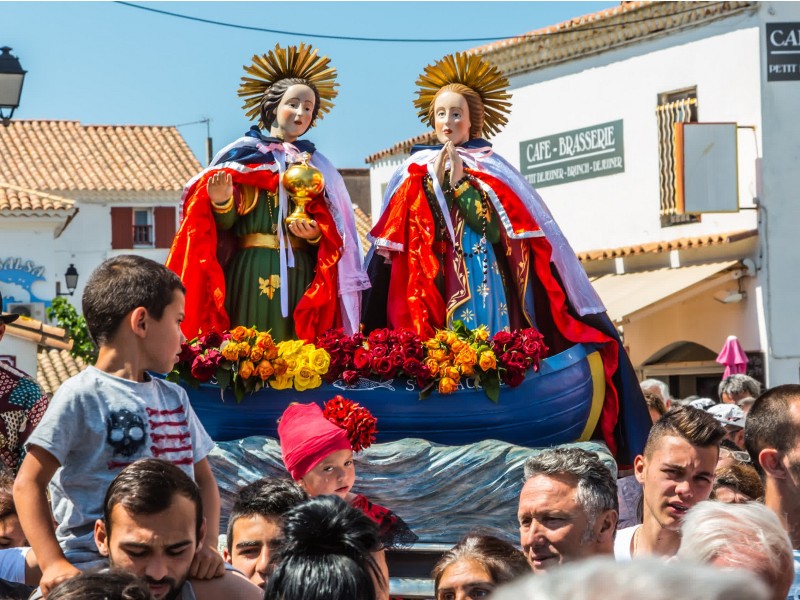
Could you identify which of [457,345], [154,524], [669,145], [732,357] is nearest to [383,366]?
[457,345]

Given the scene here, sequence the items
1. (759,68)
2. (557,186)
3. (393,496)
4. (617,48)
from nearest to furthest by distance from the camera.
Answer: (393,496) < (759,68) < (617,48) < (557,186)

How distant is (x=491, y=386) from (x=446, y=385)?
0.23 meters

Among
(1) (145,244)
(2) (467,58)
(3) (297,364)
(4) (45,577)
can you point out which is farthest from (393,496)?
(1) (145,244)

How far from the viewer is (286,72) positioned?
733 cm

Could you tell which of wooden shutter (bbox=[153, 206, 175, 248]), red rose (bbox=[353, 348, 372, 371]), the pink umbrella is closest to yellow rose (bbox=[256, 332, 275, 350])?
red rose (bbox=[353, 348, 372, 371])

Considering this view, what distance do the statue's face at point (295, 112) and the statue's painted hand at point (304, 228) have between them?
18.0 inches

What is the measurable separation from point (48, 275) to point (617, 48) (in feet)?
55.0

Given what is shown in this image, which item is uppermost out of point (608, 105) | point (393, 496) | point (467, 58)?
point (608, 105)

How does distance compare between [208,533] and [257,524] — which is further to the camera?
[257,524]

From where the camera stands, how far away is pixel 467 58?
7.53 m

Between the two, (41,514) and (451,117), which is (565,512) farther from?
(451,117)

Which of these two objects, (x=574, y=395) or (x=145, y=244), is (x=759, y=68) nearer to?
(x=574, y=395)

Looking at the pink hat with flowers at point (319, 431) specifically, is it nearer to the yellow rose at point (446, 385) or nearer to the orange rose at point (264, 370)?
the orange rose at point (264, 370)

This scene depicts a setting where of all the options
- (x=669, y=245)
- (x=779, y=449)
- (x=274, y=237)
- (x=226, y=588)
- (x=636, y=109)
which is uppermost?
(x=636, y=109)
